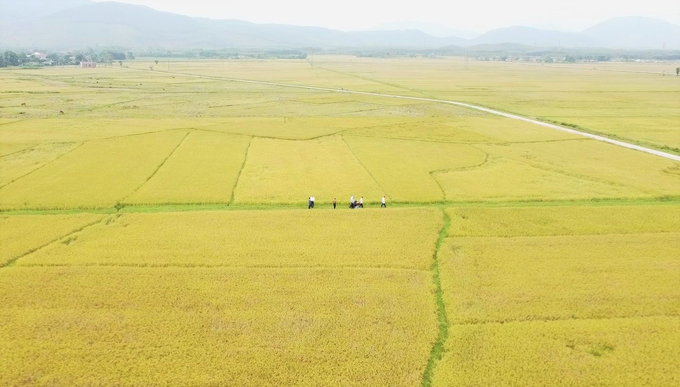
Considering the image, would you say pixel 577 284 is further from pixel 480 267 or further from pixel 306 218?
pixel 306 218

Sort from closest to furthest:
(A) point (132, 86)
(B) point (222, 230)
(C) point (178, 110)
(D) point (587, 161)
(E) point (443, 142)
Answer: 1. (B) point (222, 230)
2. (D) point (587, 161)
3. (E) point (443, 142)
4. (C) point (178, 110)
5. (A) point (132, 86)

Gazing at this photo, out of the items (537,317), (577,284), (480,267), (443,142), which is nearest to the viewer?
(537,317)

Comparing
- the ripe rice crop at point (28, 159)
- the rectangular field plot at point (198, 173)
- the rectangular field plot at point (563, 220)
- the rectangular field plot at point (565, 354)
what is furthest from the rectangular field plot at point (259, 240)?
the ripe rice crop at point (28, 159)

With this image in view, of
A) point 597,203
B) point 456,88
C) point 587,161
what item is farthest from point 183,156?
point 456,88

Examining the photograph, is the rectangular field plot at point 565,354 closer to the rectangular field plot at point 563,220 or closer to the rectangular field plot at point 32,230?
the rectangular field plot at point 563,220

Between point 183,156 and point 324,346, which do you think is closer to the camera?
point 324,346

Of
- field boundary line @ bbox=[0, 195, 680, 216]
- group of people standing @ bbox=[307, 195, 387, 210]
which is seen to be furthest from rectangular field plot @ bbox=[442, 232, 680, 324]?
group of people standing @ bbox=[307, 195, 387, 210]
